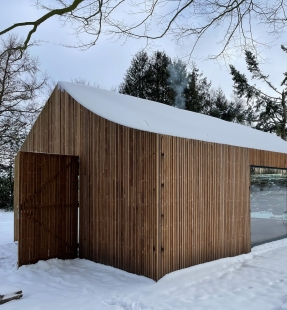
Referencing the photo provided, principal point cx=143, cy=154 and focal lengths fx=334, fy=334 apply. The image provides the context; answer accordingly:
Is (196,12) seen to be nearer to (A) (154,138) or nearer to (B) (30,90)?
(A) (154,138)

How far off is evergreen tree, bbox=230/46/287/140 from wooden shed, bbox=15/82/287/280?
14017 millimetres

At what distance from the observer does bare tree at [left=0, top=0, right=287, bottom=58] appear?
5.16m

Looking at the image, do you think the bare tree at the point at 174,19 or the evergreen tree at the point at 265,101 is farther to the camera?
the evergreen tree at the point at 265,101

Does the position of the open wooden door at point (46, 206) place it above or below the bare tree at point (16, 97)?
below

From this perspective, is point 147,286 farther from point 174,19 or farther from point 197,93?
point 197,93

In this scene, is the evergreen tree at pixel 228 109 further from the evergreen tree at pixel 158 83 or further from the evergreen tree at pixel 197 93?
the evergreen tree at pixel 158 83

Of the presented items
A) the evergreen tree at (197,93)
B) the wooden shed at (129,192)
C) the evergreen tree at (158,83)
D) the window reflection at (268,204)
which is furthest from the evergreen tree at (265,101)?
the wooden shed at (129,192)

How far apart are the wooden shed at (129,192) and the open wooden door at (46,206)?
16 millimetres

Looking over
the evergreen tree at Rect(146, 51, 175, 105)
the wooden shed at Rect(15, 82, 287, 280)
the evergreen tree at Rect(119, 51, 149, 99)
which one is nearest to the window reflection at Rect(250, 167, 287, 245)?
the wooden shed at Rect(15, 82, 287, 280)

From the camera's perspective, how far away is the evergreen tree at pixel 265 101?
62.7 ft

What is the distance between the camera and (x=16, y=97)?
14922 mm

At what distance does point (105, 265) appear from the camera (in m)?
5.17

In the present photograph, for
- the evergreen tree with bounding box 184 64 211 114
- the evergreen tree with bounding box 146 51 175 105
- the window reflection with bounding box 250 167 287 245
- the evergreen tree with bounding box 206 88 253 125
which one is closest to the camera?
the window reflection with bounding box 250 167 287 245

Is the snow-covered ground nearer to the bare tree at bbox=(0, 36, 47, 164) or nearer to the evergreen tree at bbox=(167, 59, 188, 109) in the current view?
the bare tree at bbox=(0, 36, 47, 164)
